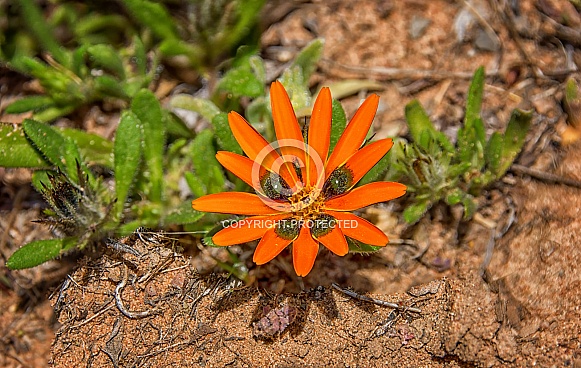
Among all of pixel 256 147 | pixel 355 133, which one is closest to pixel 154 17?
pixel 256 147

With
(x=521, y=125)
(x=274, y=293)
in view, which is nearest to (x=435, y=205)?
(x=521, y=125)

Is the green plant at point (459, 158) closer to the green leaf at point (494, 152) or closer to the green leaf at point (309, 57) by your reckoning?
the green leaf at point (494, 152)

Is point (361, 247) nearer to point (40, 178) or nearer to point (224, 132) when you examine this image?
point (224, 132)

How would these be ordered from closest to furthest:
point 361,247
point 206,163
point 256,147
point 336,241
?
point 336,241
point 256,147
point 361,247
point 206,163

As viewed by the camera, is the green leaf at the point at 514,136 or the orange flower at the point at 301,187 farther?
the green leaf at the point at 514,136

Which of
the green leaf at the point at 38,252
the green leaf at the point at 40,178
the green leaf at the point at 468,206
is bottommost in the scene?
the green leaf at the point at 468,206

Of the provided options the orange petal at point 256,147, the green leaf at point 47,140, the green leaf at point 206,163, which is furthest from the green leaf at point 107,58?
the orange petal at point 256,147

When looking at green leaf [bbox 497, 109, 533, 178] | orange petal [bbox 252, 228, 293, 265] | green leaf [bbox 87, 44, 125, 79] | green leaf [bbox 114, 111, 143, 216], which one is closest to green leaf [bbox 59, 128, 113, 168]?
green leaf [bbox 114, 111, 143, 216]
